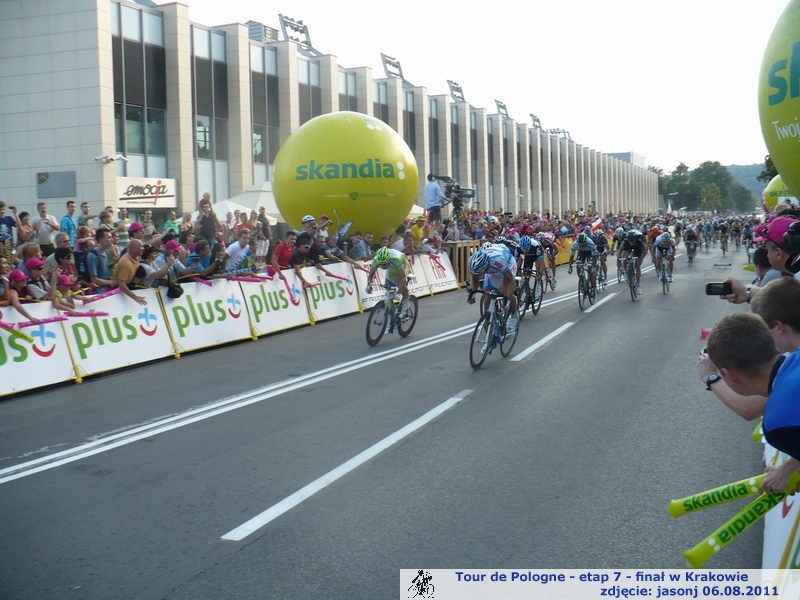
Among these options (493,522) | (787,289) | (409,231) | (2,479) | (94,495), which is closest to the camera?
(787,289)

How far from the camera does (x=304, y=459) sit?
6.89 meters

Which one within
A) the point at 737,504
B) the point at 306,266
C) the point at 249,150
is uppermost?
the point at 249,150

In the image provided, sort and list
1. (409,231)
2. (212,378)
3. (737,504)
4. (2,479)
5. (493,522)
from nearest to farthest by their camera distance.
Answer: (493,522) < (737,504) < (2,479) < (212,378) < (409,231)

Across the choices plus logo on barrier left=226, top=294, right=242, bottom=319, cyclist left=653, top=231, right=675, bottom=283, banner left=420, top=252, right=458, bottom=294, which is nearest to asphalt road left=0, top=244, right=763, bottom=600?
plus logo on barrier left=226, top=294, right=242, bottom=319

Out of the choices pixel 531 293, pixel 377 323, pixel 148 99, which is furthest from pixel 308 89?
pixel 377 323

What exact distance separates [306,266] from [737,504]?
40.2 feet

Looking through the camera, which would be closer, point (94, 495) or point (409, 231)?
point (94, 495)

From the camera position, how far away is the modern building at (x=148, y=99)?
94.3 ft

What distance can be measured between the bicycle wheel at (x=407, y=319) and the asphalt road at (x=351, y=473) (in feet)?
7.66

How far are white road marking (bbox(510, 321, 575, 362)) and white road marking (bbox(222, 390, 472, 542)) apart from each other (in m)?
3.44

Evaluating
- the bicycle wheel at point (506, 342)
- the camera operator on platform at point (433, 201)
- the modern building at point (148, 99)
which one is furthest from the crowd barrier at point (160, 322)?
the modern building at point (148, 99)

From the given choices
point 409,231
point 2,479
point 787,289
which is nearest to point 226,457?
point 2,479

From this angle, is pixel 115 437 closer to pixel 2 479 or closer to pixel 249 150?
pixel 2 479

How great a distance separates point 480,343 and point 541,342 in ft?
8.25
